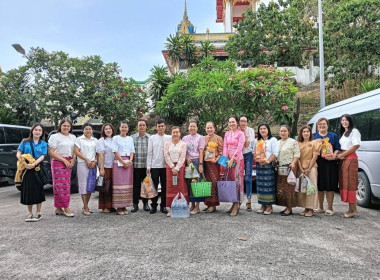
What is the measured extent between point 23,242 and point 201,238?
2118 mm

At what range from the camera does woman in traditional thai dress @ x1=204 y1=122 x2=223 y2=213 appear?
17.5 feet

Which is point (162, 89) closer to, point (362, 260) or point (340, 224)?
point (340, 224)

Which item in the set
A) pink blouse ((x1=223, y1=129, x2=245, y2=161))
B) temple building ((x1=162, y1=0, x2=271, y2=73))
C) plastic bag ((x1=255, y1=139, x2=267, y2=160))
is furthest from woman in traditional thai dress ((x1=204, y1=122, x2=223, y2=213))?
temple building ((x1=162, y1=0, x2=271, y2=73))

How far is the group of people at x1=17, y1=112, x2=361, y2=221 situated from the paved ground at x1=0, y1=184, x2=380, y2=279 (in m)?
0.32

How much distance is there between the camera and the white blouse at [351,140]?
5023mm

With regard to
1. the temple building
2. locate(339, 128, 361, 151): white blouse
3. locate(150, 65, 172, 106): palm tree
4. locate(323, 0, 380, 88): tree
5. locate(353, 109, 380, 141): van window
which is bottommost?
locate(339, 128, 361, 151): white blouse

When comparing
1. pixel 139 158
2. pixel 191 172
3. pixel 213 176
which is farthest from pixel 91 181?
pixel 213 176

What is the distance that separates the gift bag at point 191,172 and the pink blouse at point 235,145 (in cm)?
56

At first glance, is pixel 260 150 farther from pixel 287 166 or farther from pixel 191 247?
pixel 191 247

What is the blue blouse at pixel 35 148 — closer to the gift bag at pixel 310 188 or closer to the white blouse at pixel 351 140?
the gift bag at pixel 310 188

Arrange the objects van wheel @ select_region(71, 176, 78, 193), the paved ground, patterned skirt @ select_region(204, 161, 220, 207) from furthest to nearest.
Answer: van wheel @ select_region(71, 176, 78, 193) < patterned skirt @ select_region(204, 161, 220, 207) < the paved ground

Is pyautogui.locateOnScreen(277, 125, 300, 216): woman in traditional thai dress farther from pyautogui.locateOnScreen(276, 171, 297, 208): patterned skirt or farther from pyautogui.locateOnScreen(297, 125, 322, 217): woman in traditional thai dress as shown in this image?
pyautogui.locateOnScreen(297, 125, 322, 217): woman in traditional thai dress

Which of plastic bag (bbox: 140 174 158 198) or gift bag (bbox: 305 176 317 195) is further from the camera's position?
plastic bag (bbox: 140 174 158 198)

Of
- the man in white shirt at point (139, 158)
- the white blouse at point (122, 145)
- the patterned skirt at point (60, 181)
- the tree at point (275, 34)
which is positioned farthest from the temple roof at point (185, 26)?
the patterned skirt at point (60, 181)
